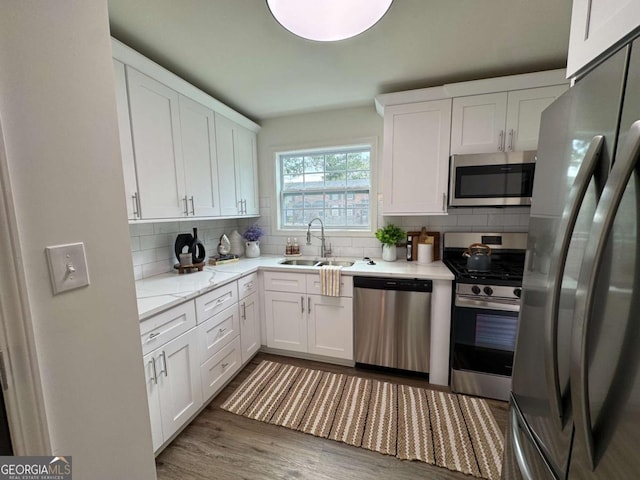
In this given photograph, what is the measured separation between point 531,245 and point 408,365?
172 centimetres

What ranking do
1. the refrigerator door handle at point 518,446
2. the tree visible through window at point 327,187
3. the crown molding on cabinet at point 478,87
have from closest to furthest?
the refrigerator door handle at point 518,446 → the crown molding on cabinet at point 478,87 → the tree visible through window at point 327,187

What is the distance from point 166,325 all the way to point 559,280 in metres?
1.76

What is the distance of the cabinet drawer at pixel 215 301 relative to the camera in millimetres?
1780

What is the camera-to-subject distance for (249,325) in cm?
240

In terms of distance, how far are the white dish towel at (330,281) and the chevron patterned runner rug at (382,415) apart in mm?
732

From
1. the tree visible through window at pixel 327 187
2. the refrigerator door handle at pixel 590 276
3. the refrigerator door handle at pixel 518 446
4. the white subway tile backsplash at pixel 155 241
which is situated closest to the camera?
the refrigerator door handle at pixel 590 276

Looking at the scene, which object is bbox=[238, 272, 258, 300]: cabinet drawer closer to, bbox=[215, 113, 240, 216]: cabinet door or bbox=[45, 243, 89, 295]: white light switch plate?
bbox=[215, 113, 240, 216]: cabinet door

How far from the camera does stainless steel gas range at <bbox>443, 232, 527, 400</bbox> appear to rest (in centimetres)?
187

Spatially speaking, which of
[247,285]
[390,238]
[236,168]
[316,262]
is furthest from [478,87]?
[247,285]

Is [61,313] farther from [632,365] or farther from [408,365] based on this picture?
[408,365]

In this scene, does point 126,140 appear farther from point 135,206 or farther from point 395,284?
point 395,284

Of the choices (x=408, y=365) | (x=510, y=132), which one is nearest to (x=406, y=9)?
(x=510, y=132)

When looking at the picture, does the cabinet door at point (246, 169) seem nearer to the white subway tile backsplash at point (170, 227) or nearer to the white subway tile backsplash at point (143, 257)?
the white subway tile backsplash at point (170, 227)

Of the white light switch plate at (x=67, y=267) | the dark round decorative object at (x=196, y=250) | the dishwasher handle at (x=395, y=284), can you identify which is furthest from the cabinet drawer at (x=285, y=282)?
the white light switch plate at (x=67, y=267)
